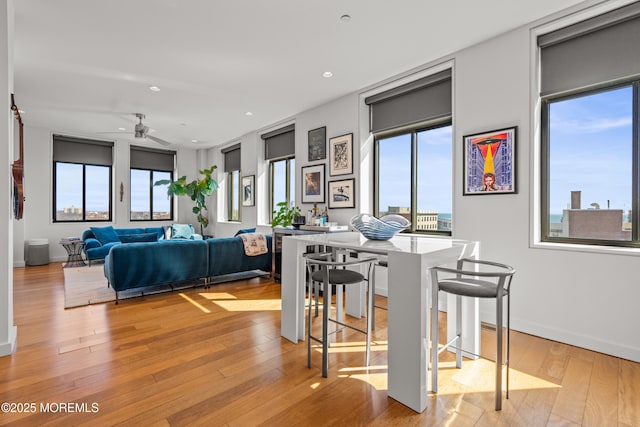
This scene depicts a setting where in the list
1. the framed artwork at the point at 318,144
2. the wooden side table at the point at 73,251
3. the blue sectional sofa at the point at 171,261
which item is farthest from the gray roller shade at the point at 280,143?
the wooden side table at the point at 73,251

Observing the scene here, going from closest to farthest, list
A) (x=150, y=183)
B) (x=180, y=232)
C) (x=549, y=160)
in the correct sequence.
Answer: (x=549, y=160) < (x=180, y=232) < (x=150, y=183)

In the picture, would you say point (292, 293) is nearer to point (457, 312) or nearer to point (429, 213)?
point (457, 312)

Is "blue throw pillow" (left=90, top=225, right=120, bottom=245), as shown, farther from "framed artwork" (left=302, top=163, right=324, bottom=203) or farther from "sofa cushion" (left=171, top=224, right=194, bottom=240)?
"framed artwork" (left=302, top=163, right=324, bottom=203)

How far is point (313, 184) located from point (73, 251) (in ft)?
17.8

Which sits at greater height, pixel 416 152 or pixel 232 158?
pixel 232 158

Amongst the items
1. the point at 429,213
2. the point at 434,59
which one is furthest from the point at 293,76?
the point at 429,213

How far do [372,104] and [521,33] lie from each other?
1.97 meters

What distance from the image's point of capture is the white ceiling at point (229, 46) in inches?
108

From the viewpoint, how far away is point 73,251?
6.80 m

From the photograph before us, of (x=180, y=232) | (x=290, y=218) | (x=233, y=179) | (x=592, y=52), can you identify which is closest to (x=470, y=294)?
(x=592, y=52)

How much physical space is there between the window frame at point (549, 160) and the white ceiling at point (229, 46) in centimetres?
73

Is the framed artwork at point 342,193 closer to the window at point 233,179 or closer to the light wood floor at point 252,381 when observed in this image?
the light wood floor at point 252,381

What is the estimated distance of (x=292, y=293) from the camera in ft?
9.05

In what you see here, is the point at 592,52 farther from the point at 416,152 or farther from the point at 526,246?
the point at 416,152
